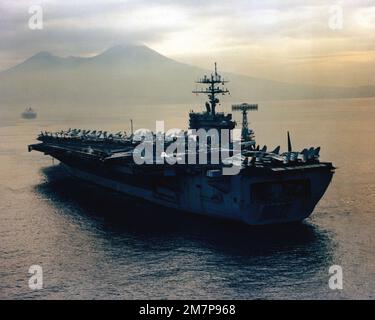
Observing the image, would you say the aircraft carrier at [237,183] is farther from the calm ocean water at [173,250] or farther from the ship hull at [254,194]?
the calm ocean water at [173,250]

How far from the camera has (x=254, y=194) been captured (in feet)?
79.2

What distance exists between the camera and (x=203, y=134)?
129ft

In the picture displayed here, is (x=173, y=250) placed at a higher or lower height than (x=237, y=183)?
lower

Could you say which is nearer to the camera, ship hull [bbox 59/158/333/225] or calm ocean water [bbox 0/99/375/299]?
calm ocean water [bbox 0/99/375/299]

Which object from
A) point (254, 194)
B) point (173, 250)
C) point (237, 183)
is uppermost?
point (237, 183)

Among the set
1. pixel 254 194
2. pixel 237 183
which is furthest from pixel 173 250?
pixel 254 194

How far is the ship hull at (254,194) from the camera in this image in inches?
950

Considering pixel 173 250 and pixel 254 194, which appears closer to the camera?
pixel 173 250

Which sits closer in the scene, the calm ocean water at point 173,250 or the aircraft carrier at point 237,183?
the calm ocean water at point 173,250

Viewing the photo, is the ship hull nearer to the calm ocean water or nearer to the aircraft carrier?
the aircraft carrier

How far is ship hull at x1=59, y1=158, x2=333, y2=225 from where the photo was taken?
79.2 feet

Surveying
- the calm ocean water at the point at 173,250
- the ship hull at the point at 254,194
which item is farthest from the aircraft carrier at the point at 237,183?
the calm ocean water at the point at 173,250

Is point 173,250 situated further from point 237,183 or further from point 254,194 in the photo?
point 254,194

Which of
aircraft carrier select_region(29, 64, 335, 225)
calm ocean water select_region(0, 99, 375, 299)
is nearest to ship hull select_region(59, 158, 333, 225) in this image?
aircraft carrier select_region(29, 64, 335, 225)
